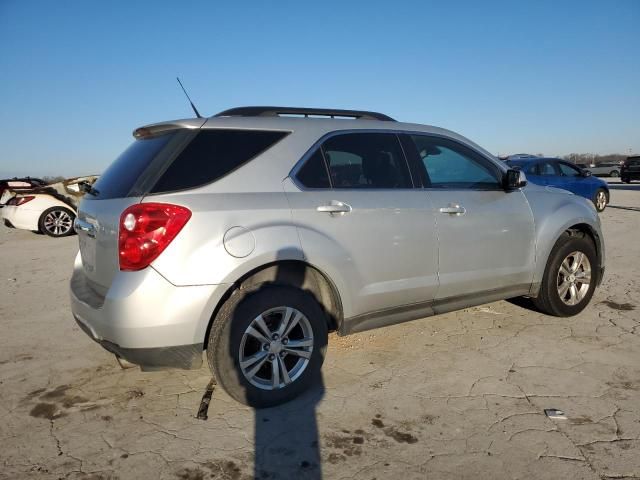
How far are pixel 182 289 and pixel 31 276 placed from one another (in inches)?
219

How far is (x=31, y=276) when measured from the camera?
22.1 feet

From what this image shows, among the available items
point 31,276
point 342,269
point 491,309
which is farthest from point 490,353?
point 31,276

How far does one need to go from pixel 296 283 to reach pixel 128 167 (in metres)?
1.30

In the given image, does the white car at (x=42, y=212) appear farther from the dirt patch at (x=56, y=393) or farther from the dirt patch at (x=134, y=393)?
the dirt patch at (x=134, y=393)

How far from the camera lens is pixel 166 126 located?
286 centimetres

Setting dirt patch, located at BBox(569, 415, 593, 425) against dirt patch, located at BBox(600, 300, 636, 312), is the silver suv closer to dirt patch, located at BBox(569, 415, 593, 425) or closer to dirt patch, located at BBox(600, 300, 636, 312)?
dirt patch, located at BBox(569, 415, 593, 425)

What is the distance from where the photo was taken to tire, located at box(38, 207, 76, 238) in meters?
11.0

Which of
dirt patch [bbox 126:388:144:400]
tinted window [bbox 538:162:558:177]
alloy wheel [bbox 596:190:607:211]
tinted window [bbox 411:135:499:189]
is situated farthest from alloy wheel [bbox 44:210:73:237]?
alloy wheel [bbox 596:190:607:211]

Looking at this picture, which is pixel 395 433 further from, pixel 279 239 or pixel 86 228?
pixel 86 228

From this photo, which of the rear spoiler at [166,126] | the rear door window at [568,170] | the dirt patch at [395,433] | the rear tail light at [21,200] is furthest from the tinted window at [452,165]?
the rear tail light at [21,200]

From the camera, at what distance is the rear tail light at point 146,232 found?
2451 millimetres

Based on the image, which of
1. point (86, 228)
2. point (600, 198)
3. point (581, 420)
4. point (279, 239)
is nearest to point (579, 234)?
point (581, 420)

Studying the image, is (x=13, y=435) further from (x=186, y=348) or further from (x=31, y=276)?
(x=31, y=276)

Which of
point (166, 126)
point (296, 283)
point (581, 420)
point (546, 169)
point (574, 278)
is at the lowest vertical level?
point (581, 420)
